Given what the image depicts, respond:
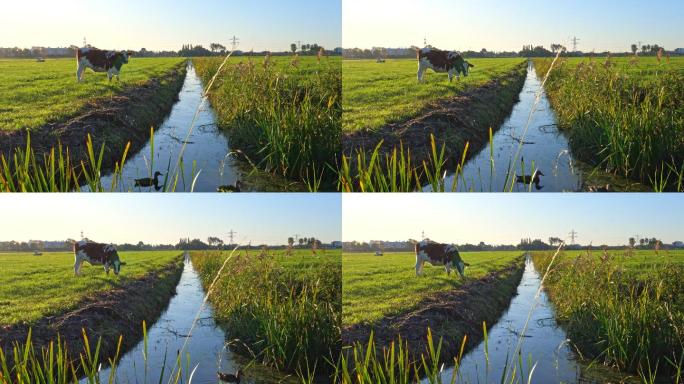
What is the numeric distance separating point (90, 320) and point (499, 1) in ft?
16.8

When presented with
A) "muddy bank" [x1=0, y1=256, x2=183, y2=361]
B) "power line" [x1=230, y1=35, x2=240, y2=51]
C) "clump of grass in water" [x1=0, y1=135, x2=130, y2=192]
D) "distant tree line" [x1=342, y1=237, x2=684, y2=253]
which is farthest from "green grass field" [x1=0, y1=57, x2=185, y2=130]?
"distant tree line" [x1=342, y1=237, x2=684, y2=253]

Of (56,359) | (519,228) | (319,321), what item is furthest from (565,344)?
(56,359)

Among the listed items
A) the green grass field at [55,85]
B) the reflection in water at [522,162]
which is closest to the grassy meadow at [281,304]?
the reflection in water at [522,162]

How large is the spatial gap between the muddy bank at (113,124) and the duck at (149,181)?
286 millimetres

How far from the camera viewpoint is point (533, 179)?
21.4 ft

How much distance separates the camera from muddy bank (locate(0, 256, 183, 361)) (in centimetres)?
668

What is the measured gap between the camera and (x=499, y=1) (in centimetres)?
685

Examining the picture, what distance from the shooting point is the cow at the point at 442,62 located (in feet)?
22.2

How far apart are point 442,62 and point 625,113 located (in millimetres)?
1876

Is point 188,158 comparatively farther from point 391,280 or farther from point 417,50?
point 417,50

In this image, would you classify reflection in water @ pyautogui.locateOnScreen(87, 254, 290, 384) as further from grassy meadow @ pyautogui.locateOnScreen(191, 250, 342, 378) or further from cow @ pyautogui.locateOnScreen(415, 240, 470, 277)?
cow @ pyautogui.locateOnScreen(415, 240, 470, 277)

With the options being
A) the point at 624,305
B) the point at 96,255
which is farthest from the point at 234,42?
the point at 624,305

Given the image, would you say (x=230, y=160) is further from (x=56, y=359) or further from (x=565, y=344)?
(x=565, y=344)

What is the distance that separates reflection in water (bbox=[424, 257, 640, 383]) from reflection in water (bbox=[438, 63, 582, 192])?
84cm
